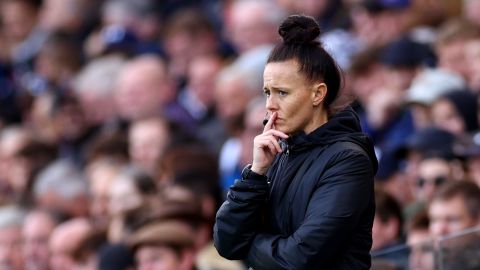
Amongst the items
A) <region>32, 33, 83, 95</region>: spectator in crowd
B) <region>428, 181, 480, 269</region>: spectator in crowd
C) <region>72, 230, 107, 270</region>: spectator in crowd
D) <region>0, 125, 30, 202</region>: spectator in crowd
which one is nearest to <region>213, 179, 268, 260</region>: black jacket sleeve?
<region>428, 181, 480, 269</region>: spectator in crowd

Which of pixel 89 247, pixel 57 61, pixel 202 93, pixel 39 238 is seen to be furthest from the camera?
pixel 57 61

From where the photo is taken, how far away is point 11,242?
395 inches

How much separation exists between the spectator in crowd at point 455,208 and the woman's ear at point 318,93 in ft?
7.55

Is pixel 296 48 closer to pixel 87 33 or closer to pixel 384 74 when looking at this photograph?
pixel 384 74

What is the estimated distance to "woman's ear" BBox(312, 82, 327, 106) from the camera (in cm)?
415

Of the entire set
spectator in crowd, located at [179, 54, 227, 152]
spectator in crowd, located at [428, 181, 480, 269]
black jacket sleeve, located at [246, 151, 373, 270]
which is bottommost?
spectator in crowd, located at [428, 181, 480, 269]

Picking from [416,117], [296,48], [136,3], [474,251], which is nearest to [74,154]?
[136,3]

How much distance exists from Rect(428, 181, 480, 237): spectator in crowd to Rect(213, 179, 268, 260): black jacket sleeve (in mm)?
2373

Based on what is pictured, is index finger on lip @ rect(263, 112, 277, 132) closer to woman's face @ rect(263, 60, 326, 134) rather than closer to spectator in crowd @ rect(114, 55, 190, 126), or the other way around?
woman's face @ rect(263, 60, 326, 134)

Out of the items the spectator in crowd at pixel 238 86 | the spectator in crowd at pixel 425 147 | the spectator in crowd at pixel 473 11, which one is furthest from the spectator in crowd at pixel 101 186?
the spectator in crowd at pixel 473 11

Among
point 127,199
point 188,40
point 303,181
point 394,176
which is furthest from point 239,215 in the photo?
point 188,40

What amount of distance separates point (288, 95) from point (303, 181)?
28cm

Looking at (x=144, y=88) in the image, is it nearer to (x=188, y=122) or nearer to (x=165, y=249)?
(x=188, y=122)

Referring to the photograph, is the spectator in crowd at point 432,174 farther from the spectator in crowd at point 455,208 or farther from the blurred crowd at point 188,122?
the spectator in crowd at point 455,208
